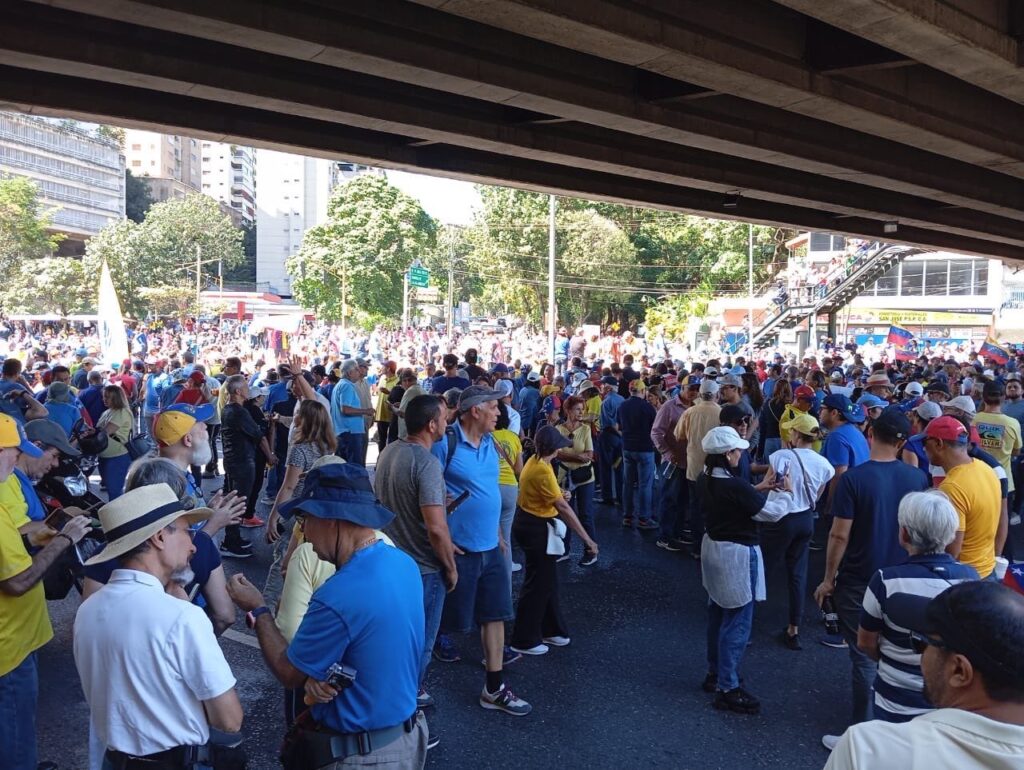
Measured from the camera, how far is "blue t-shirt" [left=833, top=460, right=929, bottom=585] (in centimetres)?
530

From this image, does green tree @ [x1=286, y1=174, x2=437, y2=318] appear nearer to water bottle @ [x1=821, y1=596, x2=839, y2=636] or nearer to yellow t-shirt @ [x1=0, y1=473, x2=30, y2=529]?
water bottle @ [x1=821, y1=596, x2=839, y2=636]

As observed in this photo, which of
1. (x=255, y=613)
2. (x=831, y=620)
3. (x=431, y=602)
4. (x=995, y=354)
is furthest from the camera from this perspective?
(x=995, y=354)

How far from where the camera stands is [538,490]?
653 centimetres

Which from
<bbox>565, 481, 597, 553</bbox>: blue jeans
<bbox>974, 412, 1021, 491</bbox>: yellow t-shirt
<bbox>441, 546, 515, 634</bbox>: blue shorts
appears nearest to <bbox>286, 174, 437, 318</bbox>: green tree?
<bbox>565, 481, 597, 553</bbox>: blue jeans

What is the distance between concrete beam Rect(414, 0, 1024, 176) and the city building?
11672 cm

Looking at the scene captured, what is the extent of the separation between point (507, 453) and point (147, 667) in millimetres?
4384

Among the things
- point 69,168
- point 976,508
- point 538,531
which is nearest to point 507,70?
point 538,531

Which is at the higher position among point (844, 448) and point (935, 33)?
point (935, 33)

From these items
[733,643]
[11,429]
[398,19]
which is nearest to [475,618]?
[733,643]

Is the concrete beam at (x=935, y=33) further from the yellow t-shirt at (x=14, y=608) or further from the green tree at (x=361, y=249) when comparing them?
the green tree at (x=361, y=249)

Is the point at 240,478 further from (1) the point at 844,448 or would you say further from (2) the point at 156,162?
(2) the point at 156,162

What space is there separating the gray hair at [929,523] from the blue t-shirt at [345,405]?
8.85 m

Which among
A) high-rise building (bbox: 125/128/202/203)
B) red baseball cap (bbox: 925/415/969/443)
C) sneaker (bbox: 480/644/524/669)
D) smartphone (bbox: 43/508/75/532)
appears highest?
high-rise building (bbox: 125/128/202/203)

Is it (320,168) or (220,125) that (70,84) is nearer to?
(220,125)
